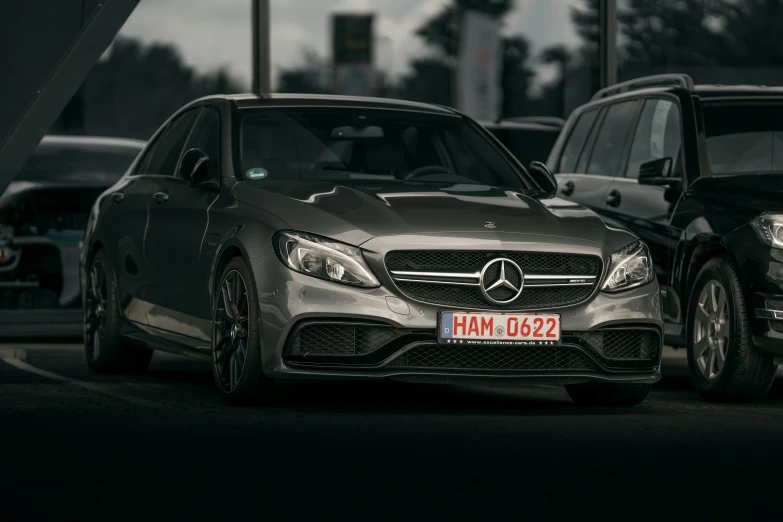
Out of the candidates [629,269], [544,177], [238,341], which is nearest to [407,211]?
[238,341]

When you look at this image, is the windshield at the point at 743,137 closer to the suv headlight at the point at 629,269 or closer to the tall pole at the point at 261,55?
the suv headlight at the point at 629,269

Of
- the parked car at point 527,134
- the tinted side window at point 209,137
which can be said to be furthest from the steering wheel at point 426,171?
the parked car at point 527,134

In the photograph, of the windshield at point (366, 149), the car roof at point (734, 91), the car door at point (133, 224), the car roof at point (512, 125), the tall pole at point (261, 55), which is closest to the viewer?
the windshield at point (366, 149)

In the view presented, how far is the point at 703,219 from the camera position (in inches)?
391

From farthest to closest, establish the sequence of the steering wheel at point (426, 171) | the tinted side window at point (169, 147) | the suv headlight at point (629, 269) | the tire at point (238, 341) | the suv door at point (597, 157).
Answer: the suv door at point (597, 157), the tinted side window at point (169, 147), the steering wheel at point (426, 171), the suv headlight at point (629, 269), the tire at point (238, 341)

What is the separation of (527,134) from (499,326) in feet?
32.6

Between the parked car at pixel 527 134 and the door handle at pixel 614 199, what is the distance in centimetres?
659

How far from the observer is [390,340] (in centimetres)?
827

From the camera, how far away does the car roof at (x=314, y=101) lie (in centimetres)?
1005

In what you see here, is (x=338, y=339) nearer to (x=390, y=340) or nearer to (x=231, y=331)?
(x=390, y=340)

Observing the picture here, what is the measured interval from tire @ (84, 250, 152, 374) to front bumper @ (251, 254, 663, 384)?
2639 millimetres

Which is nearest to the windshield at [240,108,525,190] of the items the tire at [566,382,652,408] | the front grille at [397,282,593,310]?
the front grille at [397,282,593,310]

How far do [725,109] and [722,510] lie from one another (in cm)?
560

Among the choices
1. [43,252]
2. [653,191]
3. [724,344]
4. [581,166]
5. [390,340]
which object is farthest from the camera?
[43,252]
